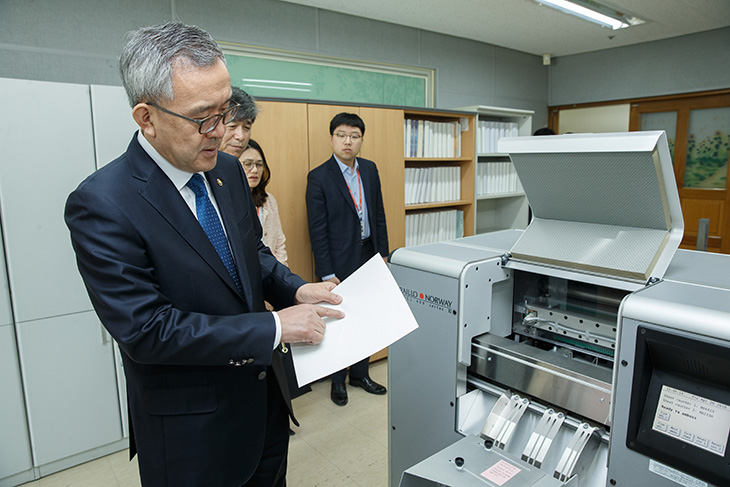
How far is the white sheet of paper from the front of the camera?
1090 mm

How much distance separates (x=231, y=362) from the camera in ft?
3.34

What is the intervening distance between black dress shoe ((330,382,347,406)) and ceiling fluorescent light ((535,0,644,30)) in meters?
3.09

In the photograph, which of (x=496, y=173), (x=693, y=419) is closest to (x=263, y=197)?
(x=693, y=419)

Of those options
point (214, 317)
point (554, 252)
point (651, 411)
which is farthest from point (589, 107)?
point (214, 317)

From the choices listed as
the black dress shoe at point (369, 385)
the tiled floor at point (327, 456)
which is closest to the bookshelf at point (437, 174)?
the black dress shoe at point (369, 385)

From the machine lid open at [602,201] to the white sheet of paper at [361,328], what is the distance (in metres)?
0.46

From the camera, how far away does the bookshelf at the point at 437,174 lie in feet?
12.1

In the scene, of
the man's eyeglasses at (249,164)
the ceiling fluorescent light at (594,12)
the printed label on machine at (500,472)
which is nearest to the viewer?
the printed label on machine at (500,472)

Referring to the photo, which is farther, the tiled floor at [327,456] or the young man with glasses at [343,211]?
the young man with glasses at [343,211]

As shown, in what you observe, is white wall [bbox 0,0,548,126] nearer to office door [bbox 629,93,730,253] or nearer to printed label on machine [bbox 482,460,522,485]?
office door [bbox 629,93,730,253]

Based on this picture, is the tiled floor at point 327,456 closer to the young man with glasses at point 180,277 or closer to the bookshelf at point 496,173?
the young man with glasses at point 180,277

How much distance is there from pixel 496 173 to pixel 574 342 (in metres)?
3.32

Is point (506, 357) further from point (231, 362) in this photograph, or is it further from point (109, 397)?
point (109, 397)

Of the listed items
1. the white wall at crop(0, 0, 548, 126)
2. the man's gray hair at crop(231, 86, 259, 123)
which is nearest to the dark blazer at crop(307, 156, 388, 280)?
the man's gray hair at crop(231, 86, 259, 123)
